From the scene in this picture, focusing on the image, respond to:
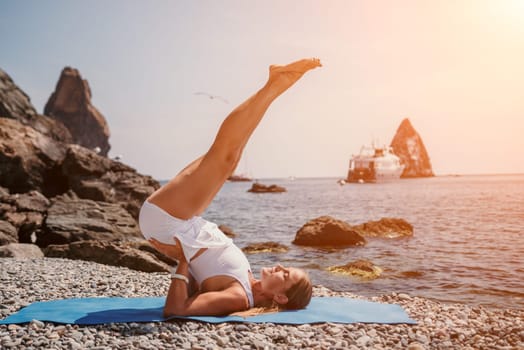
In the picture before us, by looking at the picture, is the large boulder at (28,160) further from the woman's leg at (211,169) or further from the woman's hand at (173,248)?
Result: the woman's leg at (211,169)

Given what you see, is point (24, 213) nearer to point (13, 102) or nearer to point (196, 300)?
point (196, 300)

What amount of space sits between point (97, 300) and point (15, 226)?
9.90m

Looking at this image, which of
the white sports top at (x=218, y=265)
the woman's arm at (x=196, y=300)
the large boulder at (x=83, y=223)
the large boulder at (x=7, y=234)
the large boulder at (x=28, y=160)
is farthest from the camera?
the large boulder at (x=28, y=160)

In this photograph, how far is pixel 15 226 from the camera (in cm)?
1406

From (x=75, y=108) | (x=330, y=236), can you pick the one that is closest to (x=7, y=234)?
(x=330, y=236)

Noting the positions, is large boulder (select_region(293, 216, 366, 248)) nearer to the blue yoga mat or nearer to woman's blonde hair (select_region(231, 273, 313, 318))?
the blue yoga mat

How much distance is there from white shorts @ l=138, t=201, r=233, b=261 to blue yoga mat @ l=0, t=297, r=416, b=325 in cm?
77

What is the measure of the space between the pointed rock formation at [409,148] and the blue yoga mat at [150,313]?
15185 centimetres

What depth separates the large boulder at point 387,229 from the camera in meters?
20.7

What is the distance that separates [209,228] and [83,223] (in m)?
10.5

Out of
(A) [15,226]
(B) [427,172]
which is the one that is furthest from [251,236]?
(B) [427,172]

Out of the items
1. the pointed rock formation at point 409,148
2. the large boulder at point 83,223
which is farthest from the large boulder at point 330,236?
the pointed rock formation at point 409,148

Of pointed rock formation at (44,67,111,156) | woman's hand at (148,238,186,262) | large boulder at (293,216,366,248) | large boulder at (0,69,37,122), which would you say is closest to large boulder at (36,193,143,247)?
large boulder at (293,216,366,248)

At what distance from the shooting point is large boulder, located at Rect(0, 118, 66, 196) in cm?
1733
